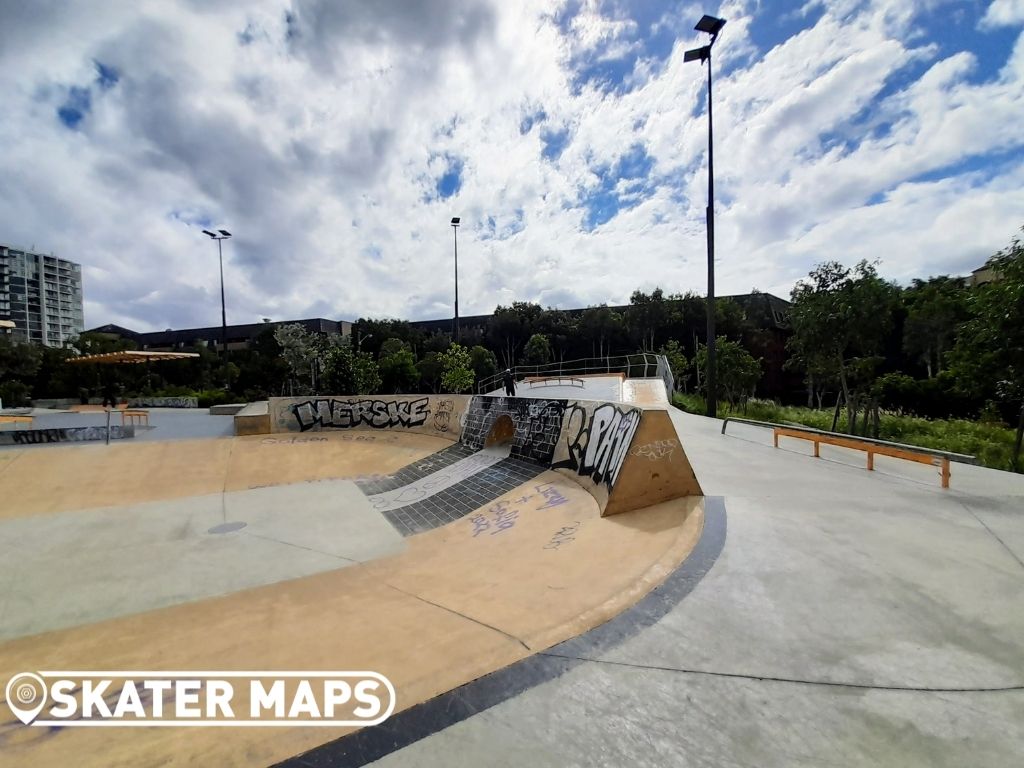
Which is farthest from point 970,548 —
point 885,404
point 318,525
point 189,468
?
point 885,404

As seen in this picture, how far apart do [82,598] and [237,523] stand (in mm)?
2639

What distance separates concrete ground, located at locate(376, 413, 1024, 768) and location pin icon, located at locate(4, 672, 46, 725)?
282 centimetres

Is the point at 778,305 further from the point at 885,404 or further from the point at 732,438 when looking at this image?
the point at 732,438

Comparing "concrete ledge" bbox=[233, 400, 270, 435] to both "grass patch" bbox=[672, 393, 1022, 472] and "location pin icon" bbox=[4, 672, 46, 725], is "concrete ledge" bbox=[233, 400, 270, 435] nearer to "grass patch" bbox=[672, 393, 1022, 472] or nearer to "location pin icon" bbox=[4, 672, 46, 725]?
"location pin icon" bbox=[4, 672, 46, 725]

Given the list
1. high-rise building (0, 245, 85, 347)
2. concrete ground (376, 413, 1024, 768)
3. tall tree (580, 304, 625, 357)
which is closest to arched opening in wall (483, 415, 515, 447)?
concrete ground (376, 413, 1024, 768)

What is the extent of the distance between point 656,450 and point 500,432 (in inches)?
288

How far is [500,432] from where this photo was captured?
42.9ft

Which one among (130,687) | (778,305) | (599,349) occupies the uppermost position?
(778,305)

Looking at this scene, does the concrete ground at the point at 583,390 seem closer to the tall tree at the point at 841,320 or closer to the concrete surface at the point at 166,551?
the tall tree at the point at 841,320

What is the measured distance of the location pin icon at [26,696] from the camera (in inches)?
115

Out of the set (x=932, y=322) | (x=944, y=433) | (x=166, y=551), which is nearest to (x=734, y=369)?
(x=944, y=433)

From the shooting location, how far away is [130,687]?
10.6 ft

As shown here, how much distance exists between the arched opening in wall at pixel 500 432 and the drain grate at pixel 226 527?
21.7 feet

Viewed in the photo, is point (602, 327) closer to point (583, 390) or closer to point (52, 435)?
point (583, 390)
